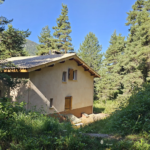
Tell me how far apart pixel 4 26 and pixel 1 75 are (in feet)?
8.41

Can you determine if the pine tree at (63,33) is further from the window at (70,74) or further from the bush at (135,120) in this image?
the bush at (135,120)

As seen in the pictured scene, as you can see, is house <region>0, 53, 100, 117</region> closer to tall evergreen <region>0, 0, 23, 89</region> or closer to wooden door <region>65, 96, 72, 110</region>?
wooden door <region>65, 96, 72, 110</region>

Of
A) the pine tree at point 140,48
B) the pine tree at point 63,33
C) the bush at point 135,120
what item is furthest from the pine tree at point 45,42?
the bush at point 135,120

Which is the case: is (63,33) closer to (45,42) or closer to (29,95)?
(45,42)

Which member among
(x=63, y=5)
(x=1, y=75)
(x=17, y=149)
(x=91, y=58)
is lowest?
(x=17, y=149)

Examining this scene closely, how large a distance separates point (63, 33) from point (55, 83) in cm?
2181

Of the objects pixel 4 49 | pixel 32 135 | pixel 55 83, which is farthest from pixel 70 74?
pixel 32 135

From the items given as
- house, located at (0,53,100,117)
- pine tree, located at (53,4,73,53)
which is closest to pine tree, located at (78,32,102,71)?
pine tree, located at (53,4,73,53)

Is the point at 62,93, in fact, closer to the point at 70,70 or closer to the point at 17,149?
the point at 70,70

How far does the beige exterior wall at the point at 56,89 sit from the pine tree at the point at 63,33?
15.9 meters

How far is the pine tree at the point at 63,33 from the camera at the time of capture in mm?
30009

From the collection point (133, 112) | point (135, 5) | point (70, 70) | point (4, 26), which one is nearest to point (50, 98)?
point (70, 70)

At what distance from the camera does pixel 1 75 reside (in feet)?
22.4

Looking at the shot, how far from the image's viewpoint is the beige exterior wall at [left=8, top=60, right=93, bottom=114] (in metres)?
9.17
